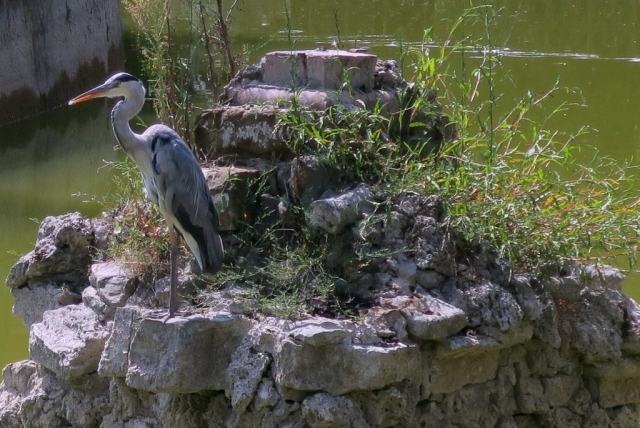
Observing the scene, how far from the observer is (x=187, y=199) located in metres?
4.02

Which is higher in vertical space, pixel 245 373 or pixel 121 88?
pixel 121 88

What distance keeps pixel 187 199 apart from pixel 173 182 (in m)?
0.11

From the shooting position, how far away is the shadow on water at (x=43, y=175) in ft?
22.1

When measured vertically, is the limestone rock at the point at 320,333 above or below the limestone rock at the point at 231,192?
below

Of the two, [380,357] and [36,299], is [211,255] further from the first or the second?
[36,299]

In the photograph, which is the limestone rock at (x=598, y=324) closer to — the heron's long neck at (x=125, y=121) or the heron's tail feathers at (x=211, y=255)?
the heron's tail feathers at (x=211, y=255)

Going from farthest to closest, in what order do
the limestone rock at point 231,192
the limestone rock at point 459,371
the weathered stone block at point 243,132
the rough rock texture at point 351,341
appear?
the weathered stone block at point 243,132 < the limestone rock at point 231,192 < the limestone rock at point 459,371 < the rough rock texture at point 351,341

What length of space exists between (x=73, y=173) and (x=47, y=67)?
12.5 feet

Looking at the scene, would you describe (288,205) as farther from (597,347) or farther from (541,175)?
(597,347)

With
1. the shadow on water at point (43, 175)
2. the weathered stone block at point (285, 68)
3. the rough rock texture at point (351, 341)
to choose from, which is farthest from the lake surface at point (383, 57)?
the rough rock texture at point (351, 341)

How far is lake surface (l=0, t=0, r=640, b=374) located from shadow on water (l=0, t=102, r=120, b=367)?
0.01 m

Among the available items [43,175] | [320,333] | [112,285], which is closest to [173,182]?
[112,285]

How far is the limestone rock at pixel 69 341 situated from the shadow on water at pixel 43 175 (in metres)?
1.69

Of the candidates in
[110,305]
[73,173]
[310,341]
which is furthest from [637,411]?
[73,173]
